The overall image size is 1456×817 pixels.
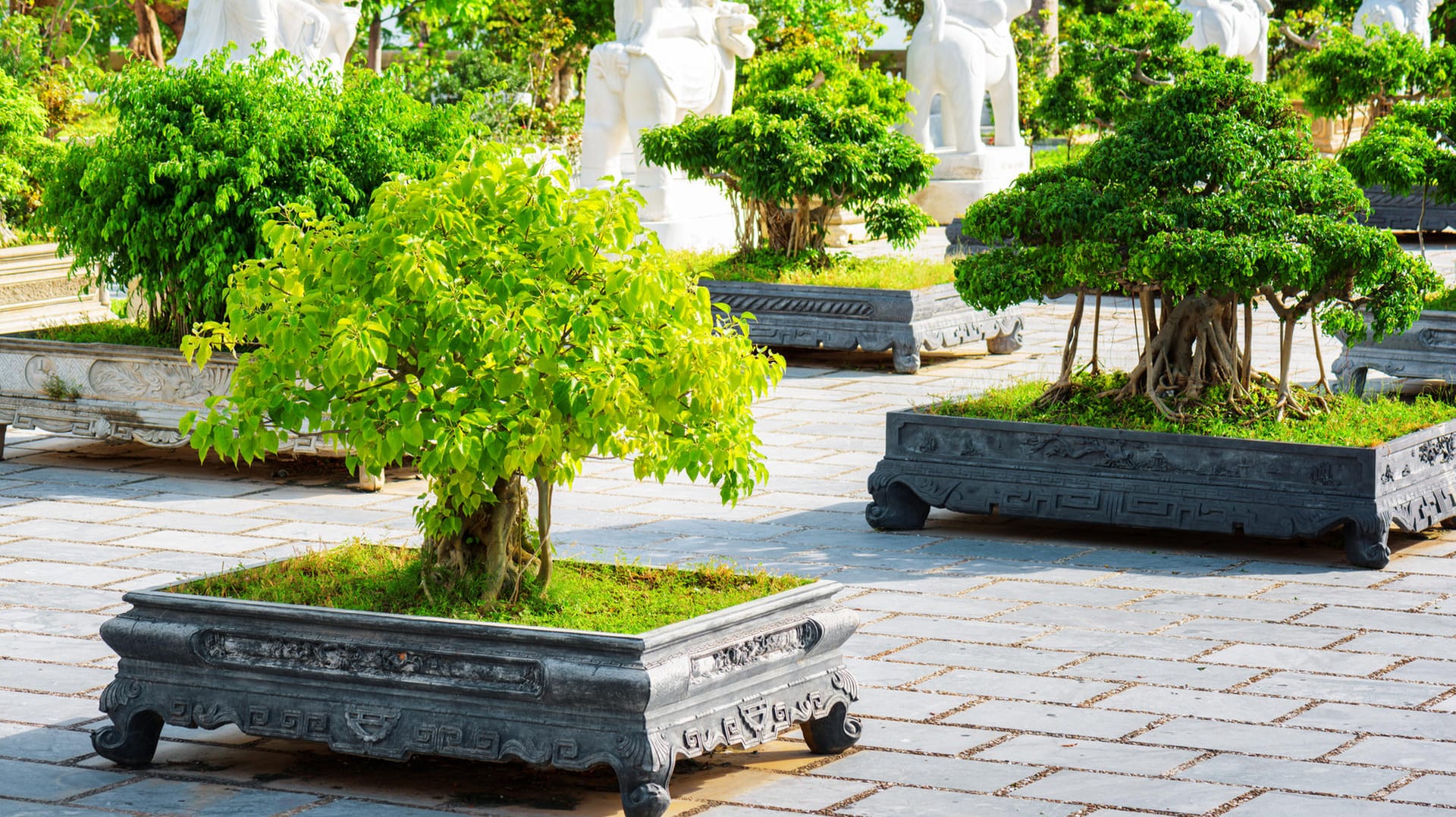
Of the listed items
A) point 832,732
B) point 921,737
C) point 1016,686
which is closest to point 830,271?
point 1016,686

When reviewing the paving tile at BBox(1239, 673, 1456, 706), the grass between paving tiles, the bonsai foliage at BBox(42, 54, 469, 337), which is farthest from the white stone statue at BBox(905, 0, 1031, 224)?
the grass between paving tiles

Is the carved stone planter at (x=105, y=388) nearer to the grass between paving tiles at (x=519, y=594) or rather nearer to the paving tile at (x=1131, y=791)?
the grass between paving tiles at (x=519, y=594)

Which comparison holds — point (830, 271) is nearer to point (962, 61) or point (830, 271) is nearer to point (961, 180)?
point (962, 61)

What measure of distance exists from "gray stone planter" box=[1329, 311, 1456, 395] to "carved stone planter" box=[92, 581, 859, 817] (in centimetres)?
613

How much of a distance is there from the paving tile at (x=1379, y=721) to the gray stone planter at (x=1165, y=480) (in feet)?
5.95

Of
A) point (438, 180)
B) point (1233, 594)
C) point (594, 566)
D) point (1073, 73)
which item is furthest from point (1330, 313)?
point (1073, 73)

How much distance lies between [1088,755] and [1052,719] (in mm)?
333

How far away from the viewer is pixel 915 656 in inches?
237

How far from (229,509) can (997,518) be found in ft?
10.5

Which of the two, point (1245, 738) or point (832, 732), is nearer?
point (832, 732)

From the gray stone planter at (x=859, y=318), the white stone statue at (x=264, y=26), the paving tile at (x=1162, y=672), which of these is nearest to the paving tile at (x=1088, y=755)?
the paving tile at (x=1162, y=672)

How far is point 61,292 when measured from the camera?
13898 millimetres

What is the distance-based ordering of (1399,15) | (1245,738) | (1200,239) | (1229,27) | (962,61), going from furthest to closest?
(1399,15) < (1229,27) < (962,61) < (1200,239) < (1245,738)

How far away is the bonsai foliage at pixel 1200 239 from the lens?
24.7 feet
